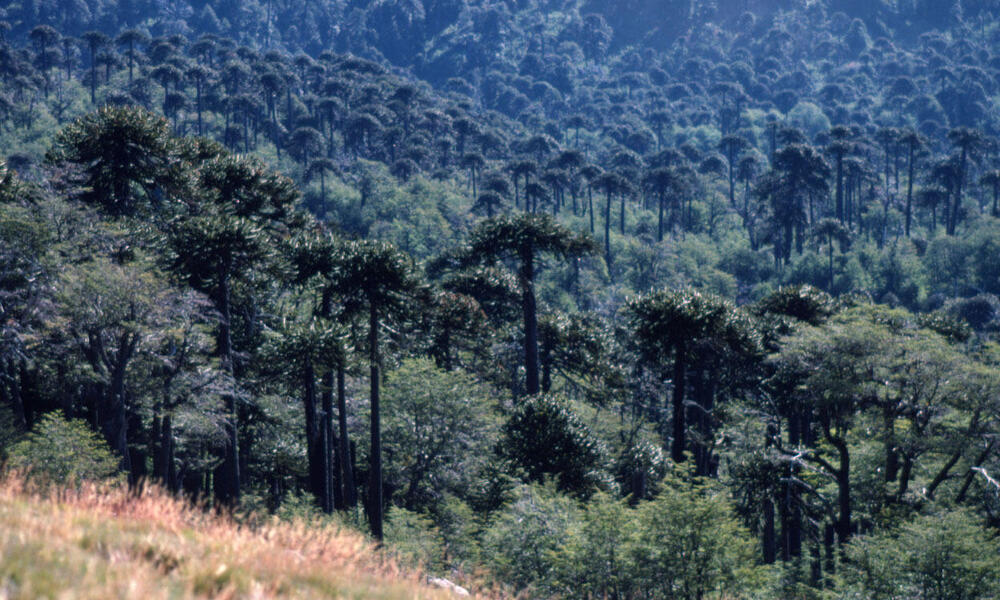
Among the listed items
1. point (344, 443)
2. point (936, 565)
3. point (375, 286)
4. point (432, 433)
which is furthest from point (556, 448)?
point (936, 565)

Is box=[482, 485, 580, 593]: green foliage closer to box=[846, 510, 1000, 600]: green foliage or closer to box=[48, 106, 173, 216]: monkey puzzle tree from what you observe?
box=[846, 510, 1000, 600]: green foliage

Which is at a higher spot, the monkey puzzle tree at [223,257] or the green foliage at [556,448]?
the monkey puzzle tree at [223,257]

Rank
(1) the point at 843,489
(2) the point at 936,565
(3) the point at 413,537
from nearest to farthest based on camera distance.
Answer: (2) the point at 936,565, (3) the point at 413,537, (1) the point at 843,489

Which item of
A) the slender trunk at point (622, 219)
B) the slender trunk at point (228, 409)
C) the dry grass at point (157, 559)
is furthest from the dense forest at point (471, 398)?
the slender trunk at point (622, 219)

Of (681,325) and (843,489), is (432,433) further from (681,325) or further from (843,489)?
(843,489)

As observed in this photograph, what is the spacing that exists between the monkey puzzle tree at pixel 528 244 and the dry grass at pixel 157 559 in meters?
27.3

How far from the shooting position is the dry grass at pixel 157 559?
4645 mm

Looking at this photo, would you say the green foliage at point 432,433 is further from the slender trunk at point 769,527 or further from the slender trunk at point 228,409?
the slender trunk at point 769,527

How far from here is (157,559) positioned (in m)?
5.71

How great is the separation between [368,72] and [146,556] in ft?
500

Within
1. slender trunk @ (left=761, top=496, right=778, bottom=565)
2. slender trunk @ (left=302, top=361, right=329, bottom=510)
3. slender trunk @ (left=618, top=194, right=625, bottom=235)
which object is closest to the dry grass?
slender trunk @ (left=302, top=361, right=329, bottom=510)

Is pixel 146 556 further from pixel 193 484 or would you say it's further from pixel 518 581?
pixel 193 484

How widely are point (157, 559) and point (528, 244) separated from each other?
96.2ft

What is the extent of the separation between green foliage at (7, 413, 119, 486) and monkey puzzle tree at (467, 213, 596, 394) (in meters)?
20.2
